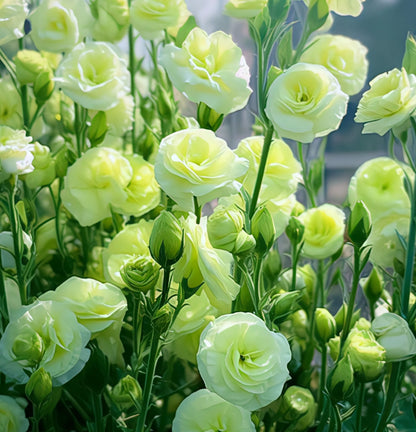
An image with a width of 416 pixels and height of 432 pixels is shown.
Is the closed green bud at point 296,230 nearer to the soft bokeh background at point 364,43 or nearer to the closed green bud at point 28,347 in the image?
the closed green bud at point 28,347

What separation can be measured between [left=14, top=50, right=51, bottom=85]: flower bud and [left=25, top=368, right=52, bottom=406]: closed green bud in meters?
0.26

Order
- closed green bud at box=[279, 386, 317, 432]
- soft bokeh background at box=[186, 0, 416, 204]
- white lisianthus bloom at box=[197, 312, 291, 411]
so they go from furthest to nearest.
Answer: soft bokeh background at box=[186, 0, 416, 204], closed green bud at box=[279, 386, 317, 432], white lisianthus bloom at box=[197, 312, 291, 411]

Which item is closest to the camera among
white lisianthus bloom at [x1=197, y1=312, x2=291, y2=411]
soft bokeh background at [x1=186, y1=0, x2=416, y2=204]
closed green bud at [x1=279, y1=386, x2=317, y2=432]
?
white lisianthus bloom at [x1=197, y1=312, x2=291, y2=411]

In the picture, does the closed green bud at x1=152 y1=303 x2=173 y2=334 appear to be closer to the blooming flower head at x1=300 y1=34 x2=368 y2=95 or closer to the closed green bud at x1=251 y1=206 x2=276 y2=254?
the closed green bud at x1=251 y1=206 x2=276 y2=254

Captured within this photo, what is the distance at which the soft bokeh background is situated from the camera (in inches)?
32.1

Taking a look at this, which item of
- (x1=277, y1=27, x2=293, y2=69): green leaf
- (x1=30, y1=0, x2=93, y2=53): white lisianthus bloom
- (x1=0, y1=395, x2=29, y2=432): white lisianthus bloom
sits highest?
(x1=277, y1=27, x2=293, y2=69): green leaf

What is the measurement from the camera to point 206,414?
366mm

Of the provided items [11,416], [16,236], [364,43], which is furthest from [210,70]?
[364,43]

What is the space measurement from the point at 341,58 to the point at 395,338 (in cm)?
22

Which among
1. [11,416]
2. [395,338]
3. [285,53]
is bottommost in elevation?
[11,416]

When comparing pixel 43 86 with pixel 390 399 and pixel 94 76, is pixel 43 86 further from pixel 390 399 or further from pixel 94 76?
pixel 390 399

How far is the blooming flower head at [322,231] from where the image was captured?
491mm

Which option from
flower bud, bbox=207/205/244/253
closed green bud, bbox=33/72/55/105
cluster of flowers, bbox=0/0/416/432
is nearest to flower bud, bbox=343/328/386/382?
cluster of flowers, bbox=0/0/416/432

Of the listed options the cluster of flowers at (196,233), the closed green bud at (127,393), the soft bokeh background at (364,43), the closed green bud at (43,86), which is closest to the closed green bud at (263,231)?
the cluster of flowers at (196,233)
